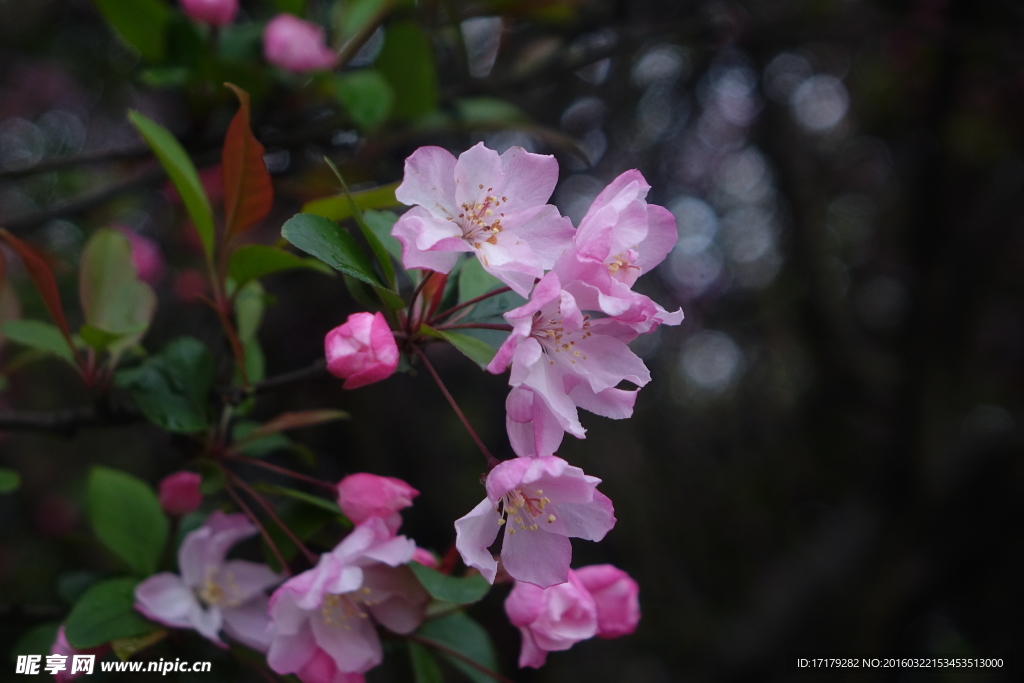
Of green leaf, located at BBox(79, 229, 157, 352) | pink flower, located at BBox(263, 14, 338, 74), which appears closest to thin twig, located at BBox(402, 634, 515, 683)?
green leaf, located at BBox(79, 229, 157, 352)

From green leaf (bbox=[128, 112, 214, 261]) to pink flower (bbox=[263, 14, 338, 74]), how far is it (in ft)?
1.57

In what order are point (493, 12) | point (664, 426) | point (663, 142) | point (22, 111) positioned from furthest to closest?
point (664, 426)
point (663, 142)
point (22, 111)
point (493, 12)

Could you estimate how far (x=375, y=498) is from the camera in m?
0.79

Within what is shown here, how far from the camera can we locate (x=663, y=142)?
4.06 meters

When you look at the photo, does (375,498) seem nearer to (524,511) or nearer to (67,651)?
(524,511)

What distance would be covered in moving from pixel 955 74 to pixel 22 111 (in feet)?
13.4

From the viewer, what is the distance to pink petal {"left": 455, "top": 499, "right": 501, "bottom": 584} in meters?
0.66

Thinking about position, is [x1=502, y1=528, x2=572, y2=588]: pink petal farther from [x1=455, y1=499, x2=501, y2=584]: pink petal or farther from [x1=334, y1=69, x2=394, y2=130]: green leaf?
[x1=334, y1=69, x2=394, y2=130]: green leaf

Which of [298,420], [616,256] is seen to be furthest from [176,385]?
[616,256]

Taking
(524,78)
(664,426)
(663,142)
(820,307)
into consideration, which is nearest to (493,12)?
(524,78)

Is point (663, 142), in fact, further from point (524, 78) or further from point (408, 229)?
point (408, 229)

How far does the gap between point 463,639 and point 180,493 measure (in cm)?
46

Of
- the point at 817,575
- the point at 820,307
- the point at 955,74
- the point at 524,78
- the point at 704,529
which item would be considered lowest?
the point at 704,529

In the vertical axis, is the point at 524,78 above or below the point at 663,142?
above
